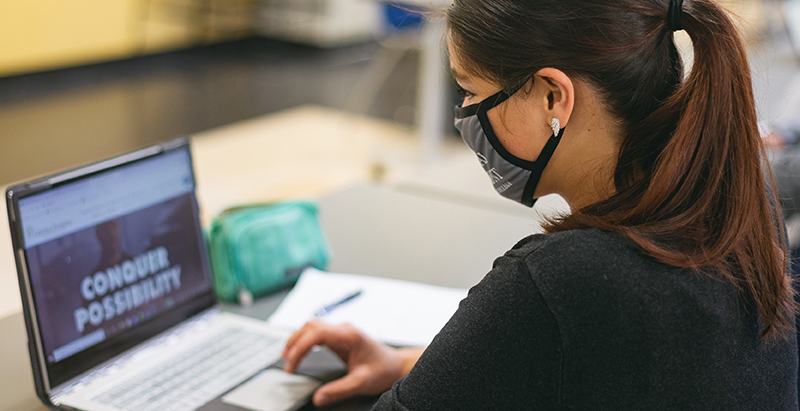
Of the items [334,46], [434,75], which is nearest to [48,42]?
[334,46]

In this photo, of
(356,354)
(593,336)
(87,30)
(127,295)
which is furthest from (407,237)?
(87,30)

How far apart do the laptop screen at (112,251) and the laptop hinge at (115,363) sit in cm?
3

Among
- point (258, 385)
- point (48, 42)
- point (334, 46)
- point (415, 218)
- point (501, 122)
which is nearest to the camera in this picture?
point (501, 122)

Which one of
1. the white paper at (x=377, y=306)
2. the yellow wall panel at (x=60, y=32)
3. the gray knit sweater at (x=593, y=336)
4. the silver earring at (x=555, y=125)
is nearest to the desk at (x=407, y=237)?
the white paper at (x=377, y=306)

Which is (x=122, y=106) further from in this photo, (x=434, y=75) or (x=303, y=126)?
(x=434, y=75)

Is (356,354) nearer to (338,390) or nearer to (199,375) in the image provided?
(338,390)

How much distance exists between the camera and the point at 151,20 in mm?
5953

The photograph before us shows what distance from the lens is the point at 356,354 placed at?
1.04 metres

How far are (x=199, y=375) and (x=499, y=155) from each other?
52 cm

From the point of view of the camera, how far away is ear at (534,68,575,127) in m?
0.78

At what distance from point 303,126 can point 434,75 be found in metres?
1.36

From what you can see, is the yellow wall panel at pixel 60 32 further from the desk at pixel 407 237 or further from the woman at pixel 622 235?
the woman at pixel 622 235

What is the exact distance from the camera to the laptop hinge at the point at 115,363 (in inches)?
37.6

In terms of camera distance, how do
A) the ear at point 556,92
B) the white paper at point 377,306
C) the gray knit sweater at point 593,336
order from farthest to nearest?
the white paper at point 377,306, the ear at point 556,92, the gray knit sweater at point 593,336
